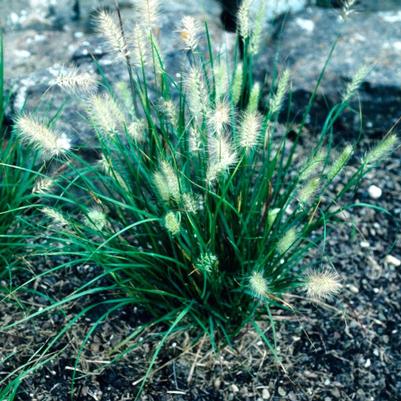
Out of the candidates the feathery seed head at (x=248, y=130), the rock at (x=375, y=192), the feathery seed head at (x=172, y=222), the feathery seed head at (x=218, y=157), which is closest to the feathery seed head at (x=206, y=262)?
the feathery seed head at (x=172, y=222)

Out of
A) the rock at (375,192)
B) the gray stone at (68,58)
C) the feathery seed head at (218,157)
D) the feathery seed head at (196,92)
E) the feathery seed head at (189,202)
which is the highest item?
the feathery seed head at (196,92)

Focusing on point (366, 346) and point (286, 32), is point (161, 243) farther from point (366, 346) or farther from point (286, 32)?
point (286, 32)

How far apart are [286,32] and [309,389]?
2.17m

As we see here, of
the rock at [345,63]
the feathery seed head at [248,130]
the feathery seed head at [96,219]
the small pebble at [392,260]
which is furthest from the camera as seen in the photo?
the rock at [345,63]

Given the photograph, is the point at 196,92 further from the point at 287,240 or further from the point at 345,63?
the point at 345,63

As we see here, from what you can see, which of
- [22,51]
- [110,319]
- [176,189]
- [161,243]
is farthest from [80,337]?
[22,51]

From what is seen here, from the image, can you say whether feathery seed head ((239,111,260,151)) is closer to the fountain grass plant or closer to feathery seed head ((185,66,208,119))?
the fountain grass plant

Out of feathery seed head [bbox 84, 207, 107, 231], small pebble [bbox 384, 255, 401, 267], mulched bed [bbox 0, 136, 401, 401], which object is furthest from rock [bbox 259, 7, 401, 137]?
feathery seed head [bbox 84, 207, 107, 231]

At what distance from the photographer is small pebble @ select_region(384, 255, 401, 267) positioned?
2.95 m

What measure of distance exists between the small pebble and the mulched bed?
4.8 inches

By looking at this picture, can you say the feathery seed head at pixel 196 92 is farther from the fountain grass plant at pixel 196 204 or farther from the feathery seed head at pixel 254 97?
the feathery seed head at pixel 254 97

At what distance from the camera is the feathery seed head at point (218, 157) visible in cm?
199

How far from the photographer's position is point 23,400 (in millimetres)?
2385

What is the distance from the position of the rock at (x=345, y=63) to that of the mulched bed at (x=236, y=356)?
1.09m
